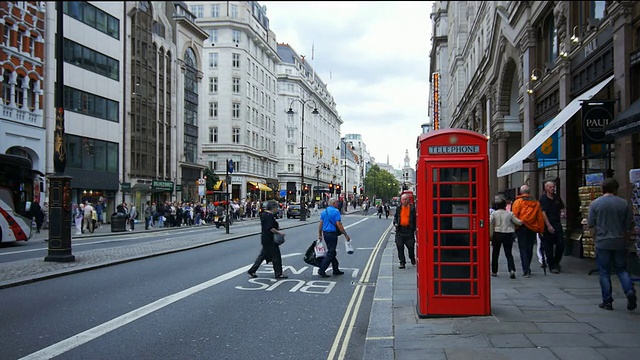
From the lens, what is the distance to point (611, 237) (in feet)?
23.4

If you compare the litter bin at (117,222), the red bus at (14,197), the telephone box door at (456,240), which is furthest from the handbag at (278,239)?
the litter bin at (117,222)

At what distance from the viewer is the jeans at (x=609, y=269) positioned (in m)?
7.11

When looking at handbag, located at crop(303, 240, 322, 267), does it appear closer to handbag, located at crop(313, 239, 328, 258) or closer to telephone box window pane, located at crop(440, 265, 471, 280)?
handbag, located at crop(313, 239, 328, 258)

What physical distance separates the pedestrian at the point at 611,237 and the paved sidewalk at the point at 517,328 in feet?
1.00

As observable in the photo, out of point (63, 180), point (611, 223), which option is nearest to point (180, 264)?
point (63, 180)

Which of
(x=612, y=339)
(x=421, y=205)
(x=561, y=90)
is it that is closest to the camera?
(x=612, y=339)

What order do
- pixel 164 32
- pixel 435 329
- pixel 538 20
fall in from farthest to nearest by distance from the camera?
pixel 538 20, pixel 435 329, pixel 164 32

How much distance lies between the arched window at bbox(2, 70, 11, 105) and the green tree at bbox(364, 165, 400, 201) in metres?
128

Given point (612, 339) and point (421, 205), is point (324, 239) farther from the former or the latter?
point (612, 339)

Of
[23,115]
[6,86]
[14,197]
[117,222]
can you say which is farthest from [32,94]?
[14,197]

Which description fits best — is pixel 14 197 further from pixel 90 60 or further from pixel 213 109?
pixel 213 109

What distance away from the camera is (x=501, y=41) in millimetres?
23359

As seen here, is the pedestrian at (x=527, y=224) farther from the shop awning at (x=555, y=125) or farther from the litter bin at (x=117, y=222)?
the litter bin at (x=117, y=222)

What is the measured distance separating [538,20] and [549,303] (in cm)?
1340
